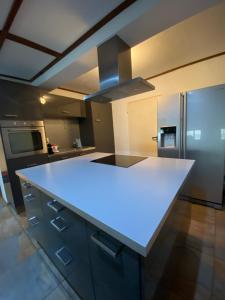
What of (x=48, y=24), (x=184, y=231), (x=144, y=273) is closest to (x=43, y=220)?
(x=144, y=273)

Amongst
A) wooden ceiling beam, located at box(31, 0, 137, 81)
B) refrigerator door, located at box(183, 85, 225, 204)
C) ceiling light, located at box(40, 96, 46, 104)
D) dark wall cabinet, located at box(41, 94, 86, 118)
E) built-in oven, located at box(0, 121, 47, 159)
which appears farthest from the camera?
dark wall cabinet, located at box(41, 94, 86, 118)

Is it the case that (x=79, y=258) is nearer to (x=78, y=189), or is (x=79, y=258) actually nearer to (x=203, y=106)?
(x=78, y=189)

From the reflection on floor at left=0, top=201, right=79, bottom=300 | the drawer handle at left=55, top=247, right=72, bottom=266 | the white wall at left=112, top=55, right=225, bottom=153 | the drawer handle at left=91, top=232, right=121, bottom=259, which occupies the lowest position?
the reflection on floor at left=0, top=201, right=79, bottom=300

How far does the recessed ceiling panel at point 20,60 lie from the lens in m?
1.59

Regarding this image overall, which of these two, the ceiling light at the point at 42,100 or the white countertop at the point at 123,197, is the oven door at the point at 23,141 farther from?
the white countertop at the point at 123,197

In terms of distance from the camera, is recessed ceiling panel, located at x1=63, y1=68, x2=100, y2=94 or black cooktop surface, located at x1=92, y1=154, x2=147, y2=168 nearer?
black cooktop surface, located at x1=92, y1=154, x2=147, y2=168

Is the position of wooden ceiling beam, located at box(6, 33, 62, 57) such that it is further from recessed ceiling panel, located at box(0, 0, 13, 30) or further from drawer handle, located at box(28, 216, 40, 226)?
drawer handle, located at box(28, 216, 40, 226)

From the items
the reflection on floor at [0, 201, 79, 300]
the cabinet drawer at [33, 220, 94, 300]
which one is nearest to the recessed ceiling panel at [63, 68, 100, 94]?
the cabinet drawer at [33, 220, 94, 300]

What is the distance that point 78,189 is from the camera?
87 centimetres

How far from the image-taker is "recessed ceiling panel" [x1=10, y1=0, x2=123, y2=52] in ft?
3.65

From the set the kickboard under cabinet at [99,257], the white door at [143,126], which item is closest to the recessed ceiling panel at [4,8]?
the kickboard under cabinet at [99,257]

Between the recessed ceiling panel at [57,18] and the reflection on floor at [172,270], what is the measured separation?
2138mm

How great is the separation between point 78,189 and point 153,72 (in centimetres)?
274

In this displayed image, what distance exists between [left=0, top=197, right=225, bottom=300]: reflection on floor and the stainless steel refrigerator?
0.49 metres
